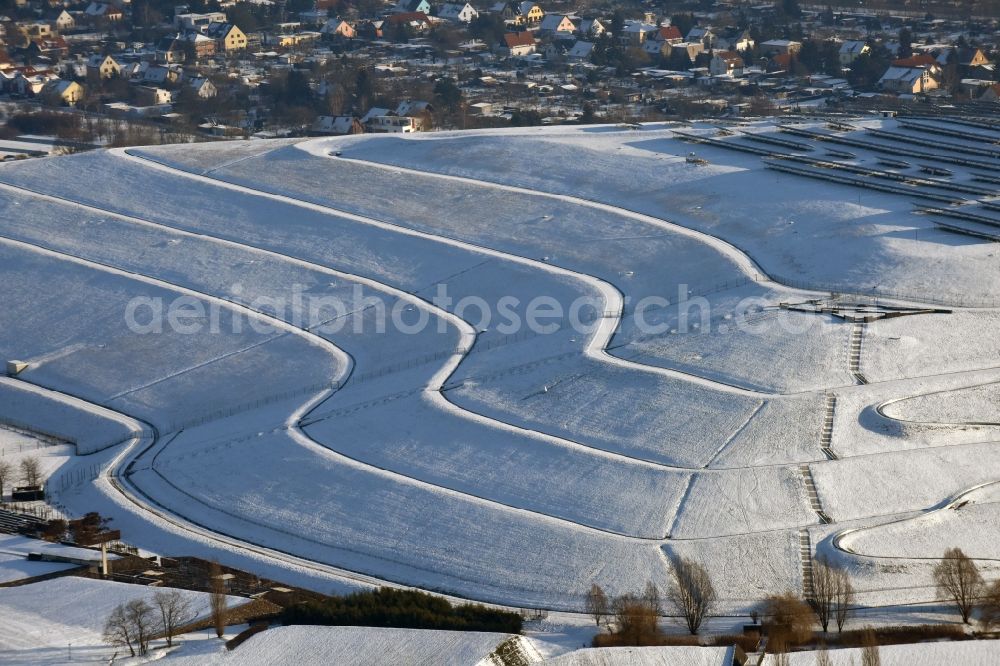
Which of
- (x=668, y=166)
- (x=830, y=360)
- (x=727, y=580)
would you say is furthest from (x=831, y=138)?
(x=727, y=580)

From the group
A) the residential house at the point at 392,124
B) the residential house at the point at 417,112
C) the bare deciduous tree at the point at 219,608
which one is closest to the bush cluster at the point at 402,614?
the bare deciduous tree at the point at 219,608

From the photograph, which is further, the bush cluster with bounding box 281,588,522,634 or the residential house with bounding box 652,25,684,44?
the residential house with bounding box 652,25,684,44

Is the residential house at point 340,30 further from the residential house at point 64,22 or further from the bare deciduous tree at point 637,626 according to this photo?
the bare deciduous tree at point 637,626

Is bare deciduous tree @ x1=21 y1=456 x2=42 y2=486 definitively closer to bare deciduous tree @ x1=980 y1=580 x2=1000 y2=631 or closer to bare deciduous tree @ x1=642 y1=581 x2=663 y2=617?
bare deciduous tree @ x1=642 y1=581 x2=663 y2=617

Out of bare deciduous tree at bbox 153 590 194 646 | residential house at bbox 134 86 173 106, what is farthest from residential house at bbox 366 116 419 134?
bare deciduous tree at bbox 153 590 194 646

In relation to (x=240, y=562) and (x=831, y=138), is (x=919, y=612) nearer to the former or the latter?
(x=240, y=562)
